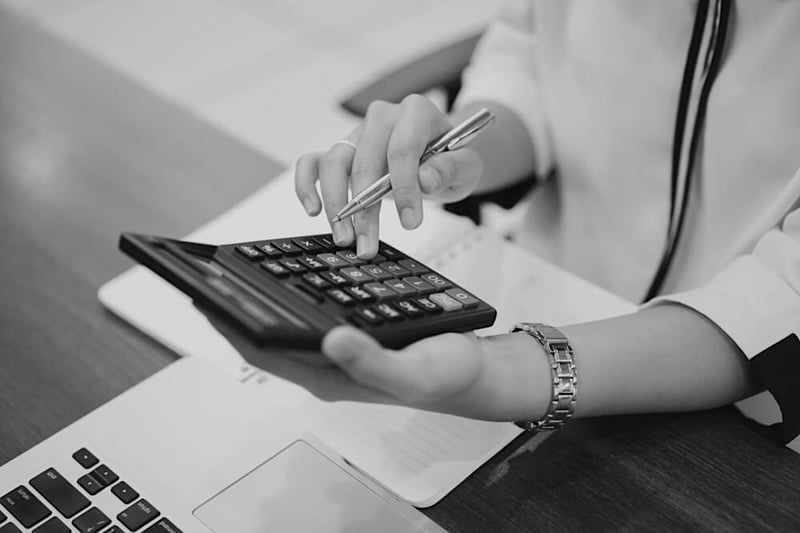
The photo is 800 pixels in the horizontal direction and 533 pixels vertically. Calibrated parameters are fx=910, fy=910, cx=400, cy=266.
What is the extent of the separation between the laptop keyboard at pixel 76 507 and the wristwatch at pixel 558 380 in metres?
0.27

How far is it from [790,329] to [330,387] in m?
0.35

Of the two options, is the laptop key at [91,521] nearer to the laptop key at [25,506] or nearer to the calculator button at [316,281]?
the laptop key at [25,506]

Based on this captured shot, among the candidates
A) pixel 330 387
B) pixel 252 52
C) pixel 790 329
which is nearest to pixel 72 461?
pixel 330 387

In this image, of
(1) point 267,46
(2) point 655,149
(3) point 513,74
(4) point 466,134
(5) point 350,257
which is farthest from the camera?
(1) point 267,46

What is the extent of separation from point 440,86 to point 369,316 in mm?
568

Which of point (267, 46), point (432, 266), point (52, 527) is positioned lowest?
point (267, 46)

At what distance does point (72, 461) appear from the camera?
2.10ft

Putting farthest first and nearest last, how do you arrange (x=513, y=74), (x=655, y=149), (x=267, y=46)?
1. (x=267, y=46)
2. (x=513, y=74)
3. (x=655, y=149)

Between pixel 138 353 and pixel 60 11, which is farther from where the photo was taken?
pixel 60 11

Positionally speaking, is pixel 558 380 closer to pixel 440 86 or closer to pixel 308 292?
pixel 308 292

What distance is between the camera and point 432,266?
833 millimetres

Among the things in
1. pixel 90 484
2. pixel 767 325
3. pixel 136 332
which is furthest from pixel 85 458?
pixel 767 325

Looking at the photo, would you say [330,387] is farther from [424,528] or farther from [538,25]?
[538,25]

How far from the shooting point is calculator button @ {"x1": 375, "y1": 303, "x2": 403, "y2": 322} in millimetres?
551
